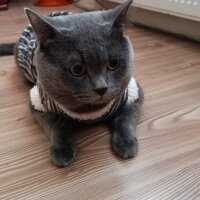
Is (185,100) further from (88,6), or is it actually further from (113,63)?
(88,6)

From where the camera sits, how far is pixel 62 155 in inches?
36.0

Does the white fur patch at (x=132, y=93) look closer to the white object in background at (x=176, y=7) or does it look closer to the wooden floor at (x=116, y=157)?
the wooden floor at (x=116, y=157)

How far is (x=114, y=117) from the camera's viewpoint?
42.1 inches

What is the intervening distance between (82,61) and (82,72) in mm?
28

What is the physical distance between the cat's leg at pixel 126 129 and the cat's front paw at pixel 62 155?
0.40 ft

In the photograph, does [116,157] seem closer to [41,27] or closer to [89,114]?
[89,114]

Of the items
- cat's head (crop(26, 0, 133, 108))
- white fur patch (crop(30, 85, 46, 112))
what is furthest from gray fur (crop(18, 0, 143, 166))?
white fur patch (crop(30, 85, 46, 112))

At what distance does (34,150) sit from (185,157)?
1.36ft

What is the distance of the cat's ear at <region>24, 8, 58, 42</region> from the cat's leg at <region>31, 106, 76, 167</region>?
259 mm

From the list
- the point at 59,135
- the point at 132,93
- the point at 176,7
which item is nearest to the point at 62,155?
the point at 59,135

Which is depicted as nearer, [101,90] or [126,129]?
[101,90]

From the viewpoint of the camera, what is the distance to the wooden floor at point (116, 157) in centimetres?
84

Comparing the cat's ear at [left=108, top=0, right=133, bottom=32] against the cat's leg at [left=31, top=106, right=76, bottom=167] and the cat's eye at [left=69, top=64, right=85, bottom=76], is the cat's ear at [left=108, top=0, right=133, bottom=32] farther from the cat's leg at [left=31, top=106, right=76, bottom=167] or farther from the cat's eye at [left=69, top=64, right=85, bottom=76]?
the cat's leg at [left=31, top=106, right=76, bottom=167]

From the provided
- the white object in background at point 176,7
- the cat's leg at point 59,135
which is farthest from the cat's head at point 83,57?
the white object in background at point 176,7
